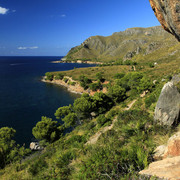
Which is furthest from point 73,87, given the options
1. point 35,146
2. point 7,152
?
point 7,152

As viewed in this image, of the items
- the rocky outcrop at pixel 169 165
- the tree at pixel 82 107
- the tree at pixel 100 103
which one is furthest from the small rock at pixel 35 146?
the rocky outcrop at pixel 169 165

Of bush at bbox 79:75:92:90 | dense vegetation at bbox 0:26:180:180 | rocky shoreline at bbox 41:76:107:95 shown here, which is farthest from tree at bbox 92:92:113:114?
bush at bbox 79:75:92:90

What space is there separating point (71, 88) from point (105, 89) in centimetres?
2326

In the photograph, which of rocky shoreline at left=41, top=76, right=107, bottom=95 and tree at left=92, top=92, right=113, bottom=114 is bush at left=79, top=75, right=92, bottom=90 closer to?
rocky shoreline at left=41, top=76, right=107, bottom=95

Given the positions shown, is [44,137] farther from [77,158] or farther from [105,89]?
[105,89]

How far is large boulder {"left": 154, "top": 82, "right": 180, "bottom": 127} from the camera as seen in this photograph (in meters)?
9.44

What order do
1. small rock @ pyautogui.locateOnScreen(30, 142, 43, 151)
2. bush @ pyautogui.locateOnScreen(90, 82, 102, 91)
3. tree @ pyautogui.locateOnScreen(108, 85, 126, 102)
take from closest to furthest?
1. small rock @ pyautogui.locateOnScreen(30, 142, 43, 151)
2. tree @ pyautogui.locateOnScreen(108, 85, 126, 102)
3. bush @ pyautogui.locateOnScreen(90, 82, 102, 91)

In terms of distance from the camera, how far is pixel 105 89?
6400 centimetres

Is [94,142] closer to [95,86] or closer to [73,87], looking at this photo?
[95,86]

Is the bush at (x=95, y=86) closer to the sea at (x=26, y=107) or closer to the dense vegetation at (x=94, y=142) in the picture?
the sea at (x=26, y=107)

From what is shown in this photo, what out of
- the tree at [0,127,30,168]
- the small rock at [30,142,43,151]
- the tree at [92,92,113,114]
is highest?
the tree at [92,92,113,114]

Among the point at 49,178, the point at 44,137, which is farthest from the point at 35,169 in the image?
the point at 44,137

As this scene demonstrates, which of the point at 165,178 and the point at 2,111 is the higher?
the point at 165,178

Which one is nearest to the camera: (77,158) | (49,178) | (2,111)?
(49,178)
